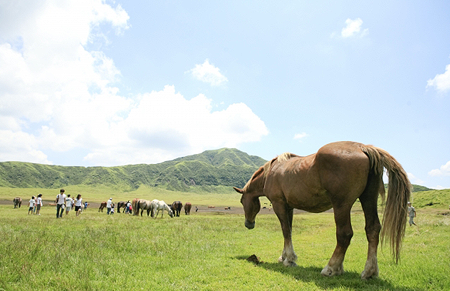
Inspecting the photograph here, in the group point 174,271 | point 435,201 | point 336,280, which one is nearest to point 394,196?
point 336,280

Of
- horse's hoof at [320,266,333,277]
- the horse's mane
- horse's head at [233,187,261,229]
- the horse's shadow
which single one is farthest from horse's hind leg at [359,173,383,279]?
horse's head at [233,187,261,229]

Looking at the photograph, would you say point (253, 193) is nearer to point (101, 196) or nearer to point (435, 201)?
point (435, 201)

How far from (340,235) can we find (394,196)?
1.49m

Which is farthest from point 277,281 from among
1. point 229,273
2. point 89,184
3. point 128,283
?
point 89,184

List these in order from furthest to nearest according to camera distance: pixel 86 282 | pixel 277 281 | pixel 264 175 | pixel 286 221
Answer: pixel 264 175 < pixel 286 221 < pixel 277 281 < pixel 86 282

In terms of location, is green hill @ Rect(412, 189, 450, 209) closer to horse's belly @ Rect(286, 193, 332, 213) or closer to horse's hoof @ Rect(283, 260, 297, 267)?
horse's hoof @ Rect(283, 260, 297, 267)

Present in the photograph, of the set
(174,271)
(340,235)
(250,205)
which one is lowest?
(174,271)

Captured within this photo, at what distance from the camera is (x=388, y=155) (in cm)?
555

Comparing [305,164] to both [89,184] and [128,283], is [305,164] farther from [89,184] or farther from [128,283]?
[89,184]

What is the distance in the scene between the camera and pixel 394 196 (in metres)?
5.43

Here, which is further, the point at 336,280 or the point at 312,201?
the point at 312,201

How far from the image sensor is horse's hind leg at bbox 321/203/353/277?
5.48 metres

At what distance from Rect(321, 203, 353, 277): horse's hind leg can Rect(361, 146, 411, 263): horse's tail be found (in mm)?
749

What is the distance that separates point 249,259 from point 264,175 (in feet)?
9.17
